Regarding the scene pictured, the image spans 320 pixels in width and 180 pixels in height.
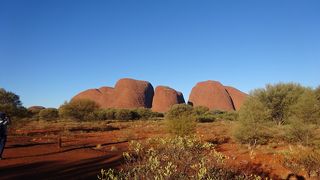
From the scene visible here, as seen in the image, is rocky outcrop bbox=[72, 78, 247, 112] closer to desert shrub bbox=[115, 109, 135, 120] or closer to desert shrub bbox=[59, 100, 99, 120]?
desert shrub bbox=[115, 109, 135, 120]

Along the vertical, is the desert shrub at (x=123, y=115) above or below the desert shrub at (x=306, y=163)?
above

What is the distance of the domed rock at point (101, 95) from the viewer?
101213 mm

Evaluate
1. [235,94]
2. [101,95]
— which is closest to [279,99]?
[235,94]

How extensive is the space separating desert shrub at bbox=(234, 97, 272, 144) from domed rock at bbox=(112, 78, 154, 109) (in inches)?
2902

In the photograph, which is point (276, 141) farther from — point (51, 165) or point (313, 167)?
point (51, 165)

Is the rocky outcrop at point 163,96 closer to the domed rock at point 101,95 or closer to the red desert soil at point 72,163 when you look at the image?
the domed rock at point 101,95

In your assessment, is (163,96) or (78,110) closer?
(78,110)

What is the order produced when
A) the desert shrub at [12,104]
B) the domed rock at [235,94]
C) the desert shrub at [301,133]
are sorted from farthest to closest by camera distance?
the domed rock at [235,94] < the desert shrub at [12,104] < the desert shrub at [301,133]

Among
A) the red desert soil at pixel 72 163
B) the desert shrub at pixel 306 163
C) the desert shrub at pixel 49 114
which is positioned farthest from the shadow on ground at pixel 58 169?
the desert shrub at pixel 49 114

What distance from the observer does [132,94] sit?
97.6 m

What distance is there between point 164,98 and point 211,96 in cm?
1212

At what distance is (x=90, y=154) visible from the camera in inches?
669

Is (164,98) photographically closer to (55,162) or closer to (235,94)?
(235,94)

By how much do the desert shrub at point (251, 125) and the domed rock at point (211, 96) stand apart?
7409cm
